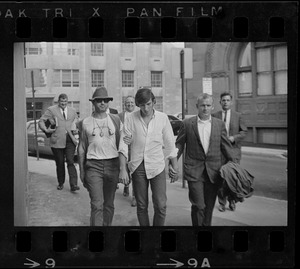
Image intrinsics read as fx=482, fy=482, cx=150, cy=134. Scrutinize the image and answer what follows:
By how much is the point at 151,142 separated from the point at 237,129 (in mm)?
1009

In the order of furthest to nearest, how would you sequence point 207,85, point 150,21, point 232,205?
point 207,85
point 232,205
point 150,21

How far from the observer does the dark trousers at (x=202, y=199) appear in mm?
5449

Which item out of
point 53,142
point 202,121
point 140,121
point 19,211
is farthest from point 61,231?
point 202,121

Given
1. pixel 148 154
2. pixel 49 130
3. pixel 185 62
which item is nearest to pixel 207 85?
pixel 185 62

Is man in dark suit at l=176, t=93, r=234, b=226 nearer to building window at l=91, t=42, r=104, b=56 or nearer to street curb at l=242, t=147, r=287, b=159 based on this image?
street curb at l=242, t=147, r=287, b=159

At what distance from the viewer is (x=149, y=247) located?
536 centimetres

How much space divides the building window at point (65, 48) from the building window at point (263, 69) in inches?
74.6

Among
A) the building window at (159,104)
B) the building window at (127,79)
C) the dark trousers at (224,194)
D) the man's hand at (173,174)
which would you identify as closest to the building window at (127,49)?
the building window at (127,79)

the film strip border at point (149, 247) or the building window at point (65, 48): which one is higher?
the building window at point (65, 48)

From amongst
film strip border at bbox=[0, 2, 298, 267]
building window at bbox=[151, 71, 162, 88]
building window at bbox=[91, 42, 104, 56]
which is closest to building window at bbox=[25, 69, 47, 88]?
film strip border at bbox=[0, 2, 298, 267]

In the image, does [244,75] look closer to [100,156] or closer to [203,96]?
[203,96]

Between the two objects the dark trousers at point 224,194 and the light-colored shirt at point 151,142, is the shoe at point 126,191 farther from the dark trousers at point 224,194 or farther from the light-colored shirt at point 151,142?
the dark trousers at point 224,194

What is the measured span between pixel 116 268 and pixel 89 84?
209cm

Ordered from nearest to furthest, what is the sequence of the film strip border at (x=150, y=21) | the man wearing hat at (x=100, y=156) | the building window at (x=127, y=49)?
the film strip border at (x=150, y=21), the building window at (x=127, y=49), the man wearing hat at (x=100, y=156)
